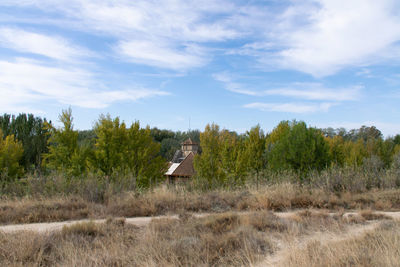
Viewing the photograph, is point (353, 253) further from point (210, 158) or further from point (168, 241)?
point (210, 158)

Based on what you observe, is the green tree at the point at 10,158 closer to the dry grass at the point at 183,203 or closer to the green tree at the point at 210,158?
the green tree at the point at 210,158

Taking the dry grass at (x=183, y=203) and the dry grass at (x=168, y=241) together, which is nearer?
the dry grass at (x=168, y=241)

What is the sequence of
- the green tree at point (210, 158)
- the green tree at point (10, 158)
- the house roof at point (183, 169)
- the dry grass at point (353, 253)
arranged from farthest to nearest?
the house roof at point (183, 169), the green tree at point (10, 158), the green tree at point (210, 158), the dry grass at point (353, 253)

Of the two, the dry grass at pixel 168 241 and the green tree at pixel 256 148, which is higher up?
the green tree at pixel 256 148

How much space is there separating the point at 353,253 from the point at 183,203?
5089 mm

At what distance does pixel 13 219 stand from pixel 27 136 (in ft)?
128

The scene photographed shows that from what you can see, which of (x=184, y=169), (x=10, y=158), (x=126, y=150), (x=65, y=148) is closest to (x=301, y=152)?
(x=126, y=150)

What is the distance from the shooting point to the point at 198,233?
20.7ft

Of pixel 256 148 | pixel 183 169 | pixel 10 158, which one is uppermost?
pixel 256 148

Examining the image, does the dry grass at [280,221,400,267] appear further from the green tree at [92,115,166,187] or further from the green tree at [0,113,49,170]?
the green tree at [0,113,49,170]

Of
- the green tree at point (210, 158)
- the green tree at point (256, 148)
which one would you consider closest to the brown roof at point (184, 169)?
the green tree at point (210, 158)

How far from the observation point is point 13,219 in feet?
25.1

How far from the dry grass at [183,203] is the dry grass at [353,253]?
354 centimetres

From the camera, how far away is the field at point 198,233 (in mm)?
5055
